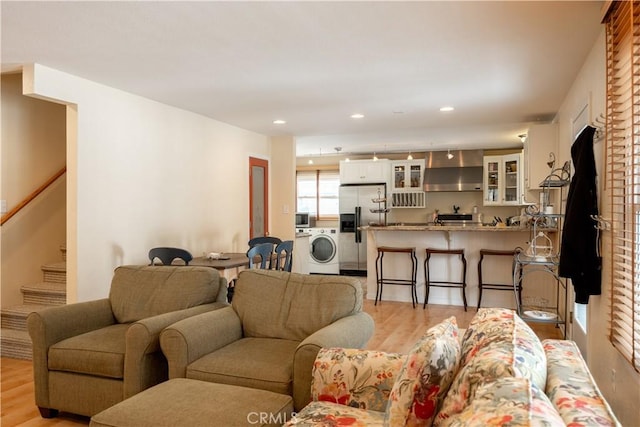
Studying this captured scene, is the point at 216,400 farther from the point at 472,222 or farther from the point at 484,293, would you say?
the point at 472,222

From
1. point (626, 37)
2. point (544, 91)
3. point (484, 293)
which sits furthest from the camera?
point (484, 293)

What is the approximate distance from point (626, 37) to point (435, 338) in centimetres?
190

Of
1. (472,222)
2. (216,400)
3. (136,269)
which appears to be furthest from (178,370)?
(472,222)

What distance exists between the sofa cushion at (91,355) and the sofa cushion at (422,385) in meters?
1.79

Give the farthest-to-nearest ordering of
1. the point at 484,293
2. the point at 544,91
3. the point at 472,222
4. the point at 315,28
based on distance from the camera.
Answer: the point at 472,222 → the point at 484,293 → the point at 544,91 → the point at 315,28

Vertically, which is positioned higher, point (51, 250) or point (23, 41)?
point (23, 41)

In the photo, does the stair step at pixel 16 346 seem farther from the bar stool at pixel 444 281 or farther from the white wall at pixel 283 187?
the bar stool at pixel 444 281

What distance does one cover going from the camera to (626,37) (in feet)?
7.31

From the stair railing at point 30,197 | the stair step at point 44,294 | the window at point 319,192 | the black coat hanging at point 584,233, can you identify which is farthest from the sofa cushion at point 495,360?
the window at point 319,192

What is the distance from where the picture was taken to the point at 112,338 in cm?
271

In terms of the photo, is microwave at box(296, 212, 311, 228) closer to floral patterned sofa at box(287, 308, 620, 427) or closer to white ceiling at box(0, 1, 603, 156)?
white ceiling at box(0, 1, 603, 156)

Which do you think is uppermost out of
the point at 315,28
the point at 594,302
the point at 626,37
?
the point at 315,28

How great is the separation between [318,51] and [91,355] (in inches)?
96.6

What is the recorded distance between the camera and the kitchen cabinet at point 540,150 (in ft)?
17.8
